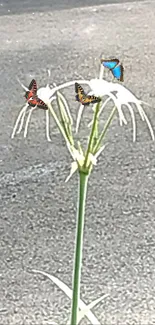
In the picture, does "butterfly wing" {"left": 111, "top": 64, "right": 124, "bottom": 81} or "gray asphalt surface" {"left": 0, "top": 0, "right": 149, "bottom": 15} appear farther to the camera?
"gray asphalt surface" {"left": 0, "top": 0, "right": 149, "bottom": 15}

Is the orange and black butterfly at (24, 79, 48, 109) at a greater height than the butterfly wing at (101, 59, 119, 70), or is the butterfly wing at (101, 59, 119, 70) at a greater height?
the butterfly wing at (101, 59, 119, 70)

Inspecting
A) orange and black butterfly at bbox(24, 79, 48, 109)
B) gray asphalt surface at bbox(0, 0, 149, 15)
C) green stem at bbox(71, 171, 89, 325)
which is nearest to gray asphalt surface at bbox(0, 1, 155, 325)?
green stem at bbox(71, 171, 89, 325)

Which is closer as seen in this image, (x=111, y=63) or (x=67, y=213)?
(x=111, y=63)

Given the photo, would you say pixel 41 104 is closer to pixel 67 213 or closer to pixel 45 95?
pixel 45 95

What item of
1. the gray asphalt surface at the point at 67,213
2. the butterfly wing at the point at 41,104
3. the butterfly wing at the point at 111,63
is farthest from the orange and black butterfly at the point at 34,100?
the gray asphalt surface at the point at 67,213

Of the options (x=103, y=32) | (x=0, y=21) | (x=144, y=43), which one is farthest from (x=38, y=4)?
(x=144, y=43)

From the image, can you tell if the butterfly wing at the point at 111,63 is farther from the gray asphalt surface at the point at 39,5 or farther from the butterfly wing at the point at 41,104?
the gray asphalt surface at the point at 39,5

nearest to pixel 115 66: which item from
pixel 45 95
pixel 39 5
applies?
pixel 45 95

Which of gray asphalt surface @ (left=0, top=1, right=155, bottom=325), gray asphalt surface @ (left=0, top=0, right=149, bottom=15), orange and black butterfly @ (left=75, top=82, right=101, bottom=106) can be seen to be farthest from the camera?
gray asphalt surface @ (left=0, top=0, right=149, bottom=15)

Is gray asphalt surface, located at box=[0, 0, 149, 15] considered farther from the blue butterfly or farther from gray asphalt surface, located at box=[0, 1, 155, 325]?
the blue butterfly
